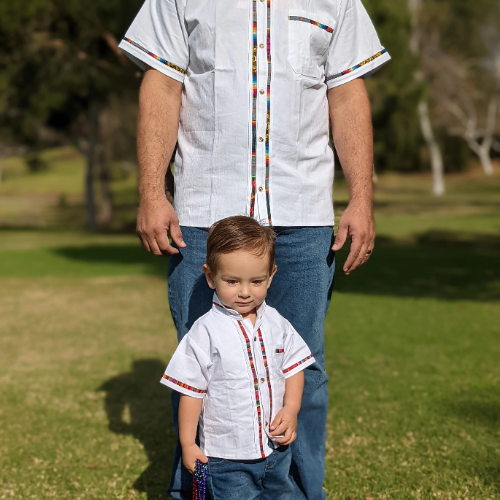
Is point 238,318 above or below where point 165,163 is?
below

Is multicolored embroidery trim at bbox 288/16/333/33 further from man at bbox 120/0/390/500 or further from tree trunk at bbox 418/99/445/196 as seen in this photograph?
tree trunk at bbox 418/99/445/196

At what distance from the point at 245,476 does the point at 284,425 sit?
0.72 feet

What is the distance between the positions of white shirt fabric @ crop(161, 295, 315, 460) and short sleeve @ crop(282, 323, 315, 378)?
0.04 m

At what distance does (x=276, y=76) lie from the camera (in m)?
2.60

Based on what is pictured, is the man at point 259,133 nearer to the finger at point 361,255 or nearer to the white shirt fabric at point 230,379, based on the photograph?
the finger at point 361,255

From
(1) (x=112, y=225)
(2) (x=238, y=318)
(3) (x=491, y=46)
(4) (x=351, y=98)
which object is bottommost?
(1) (x=112, y=225)

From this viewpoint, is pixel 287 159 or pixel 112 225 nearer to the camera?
pixel 287 159

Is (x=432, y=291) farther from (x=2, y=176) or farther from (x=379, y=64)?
(x=2, y=176)

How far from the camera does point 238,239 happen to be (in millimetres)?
2385

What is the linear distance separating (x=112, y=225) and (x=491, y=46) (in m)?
28.4

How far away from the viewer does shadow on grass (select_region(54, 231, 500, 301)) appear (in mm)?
9977

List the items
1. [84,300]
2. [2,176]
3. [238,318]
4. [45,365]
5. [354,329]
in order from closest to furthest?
[238,318] < [45,365] < [354,329] < [84,300] < [2,176]

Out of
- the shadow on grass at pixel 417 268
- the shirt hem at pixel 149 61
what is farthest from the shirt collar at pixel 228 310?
the shadow on grass at pixel 417 268

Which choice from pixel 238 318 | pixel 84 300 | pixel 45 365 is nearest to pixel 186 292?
pixel 238 318
